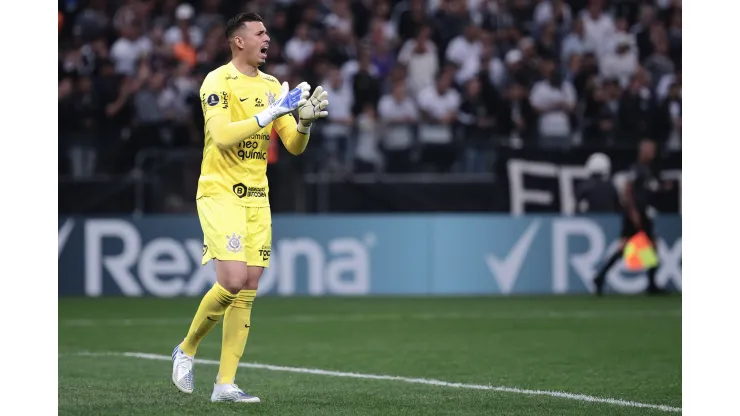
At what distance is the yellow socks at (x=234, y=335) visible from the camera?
26.1 ft

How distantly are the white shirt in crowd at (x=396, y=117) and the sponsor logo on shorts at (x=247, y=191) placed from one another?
10.8m

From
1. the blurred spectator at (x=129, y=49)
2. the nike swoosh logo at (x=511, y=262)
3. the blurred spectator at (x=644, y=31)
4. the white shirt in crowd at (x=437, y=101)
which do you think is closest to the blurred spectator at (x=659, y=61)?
the blurred spectator at (x=644, y=31)

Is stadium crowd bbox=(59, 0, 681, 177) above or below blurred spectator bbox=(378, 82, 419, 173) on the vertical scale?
above

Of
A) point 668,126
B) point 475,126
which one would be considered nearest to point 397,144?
point 475,126

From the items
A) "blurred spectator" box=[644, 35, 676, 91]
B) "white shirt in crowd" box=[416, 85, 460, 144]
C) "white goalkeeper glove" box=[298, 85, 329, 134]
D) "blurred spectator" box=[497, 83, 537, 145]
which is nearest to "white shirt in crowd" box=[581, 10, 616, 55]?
"blurred spectator" box=[644, 35, 676, 91]

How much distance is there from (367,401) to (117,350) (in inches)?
183

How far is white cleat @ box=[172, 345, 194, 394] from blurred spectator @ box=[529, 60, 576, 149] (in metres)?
12.5

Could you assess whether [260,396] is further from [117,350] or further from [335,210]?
[335,210]

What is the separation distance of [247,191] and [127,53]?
43.2 feet

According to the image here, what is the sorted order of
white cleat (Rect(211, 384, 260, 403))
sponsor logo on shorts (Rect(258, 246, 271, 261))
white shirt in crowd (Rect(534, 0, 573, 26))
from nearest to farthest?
white cleat (Rect(211, 384, 260, 403)), sponsor logo on shorts (Rect(258, 246, 271, 261)), white shirt in crowd (Rect(534, 0, 573, 26))

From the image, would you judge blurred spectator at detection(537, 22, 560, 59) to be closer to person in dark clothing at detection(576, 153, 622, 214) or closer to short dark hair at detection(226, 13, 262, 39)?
person in dark clothing at detection(576, 153, 622, 214)

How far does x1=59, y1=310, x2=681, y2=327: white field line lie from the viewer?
1509 centimetres

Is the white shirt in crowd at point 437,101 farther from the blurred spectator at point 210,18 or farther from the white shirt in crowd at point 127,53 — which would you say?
the white shirt in crowd at point 127,53
